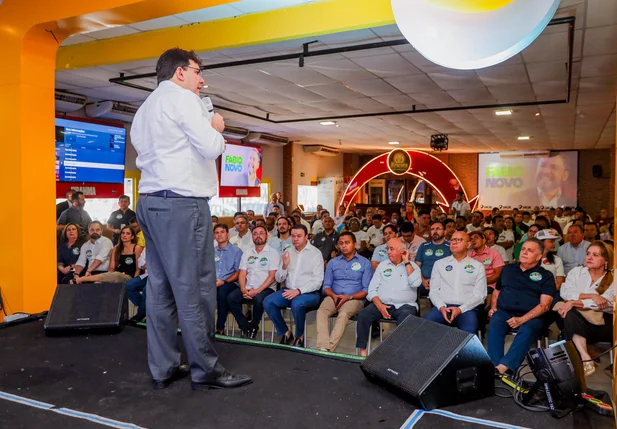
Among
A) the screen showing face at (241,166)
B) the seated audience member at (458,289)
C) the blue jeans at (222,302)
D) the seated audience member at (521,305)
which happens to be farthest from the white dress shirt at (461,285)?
the screen showing face at (241,166)

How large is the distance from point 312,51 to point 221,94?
2816mm

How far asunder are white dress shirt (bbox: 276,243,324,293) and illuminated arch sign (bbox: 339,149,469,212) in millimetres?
9057

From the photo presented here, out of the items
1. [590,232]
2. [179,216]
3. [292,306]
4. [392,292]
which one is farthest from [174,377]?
[590,232]

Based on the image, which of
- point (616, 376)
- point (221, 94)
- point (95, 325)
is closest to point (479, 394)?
point (616, 376)

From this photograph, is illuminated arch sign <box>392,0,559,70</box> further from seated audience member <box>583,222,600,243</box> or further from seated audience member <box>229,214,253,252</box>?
seated audience member <box>583,222,600,243</box>

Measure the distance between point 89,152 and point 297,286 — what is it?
521cm

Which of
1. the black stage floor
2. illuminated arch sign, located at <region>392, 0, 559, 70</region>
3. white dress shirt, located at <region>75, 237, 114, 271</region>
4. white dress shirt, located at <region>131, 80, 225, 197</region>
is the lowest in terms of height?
the black stage floor

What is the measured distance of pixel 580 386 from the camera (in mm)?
2039

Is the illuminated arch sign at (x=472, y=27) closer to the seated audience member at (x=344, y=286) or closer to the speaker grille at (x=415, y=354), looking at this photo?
the speaker grille at (x=415, y=354)

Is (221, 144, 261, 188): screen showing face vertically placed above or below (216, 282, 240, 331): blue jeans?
above

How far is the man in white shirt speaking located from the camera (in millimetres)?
2102

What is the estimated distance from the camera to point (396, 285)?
434cm

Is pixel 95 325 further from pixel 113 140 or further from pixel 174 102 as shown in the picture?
pixel 113 140

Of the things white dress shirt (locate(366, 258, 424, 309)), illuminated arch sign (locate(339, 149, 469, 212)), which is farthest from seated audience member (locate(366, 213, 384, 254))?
illuminated arch sign (locate(339, 149, 469, 212))
